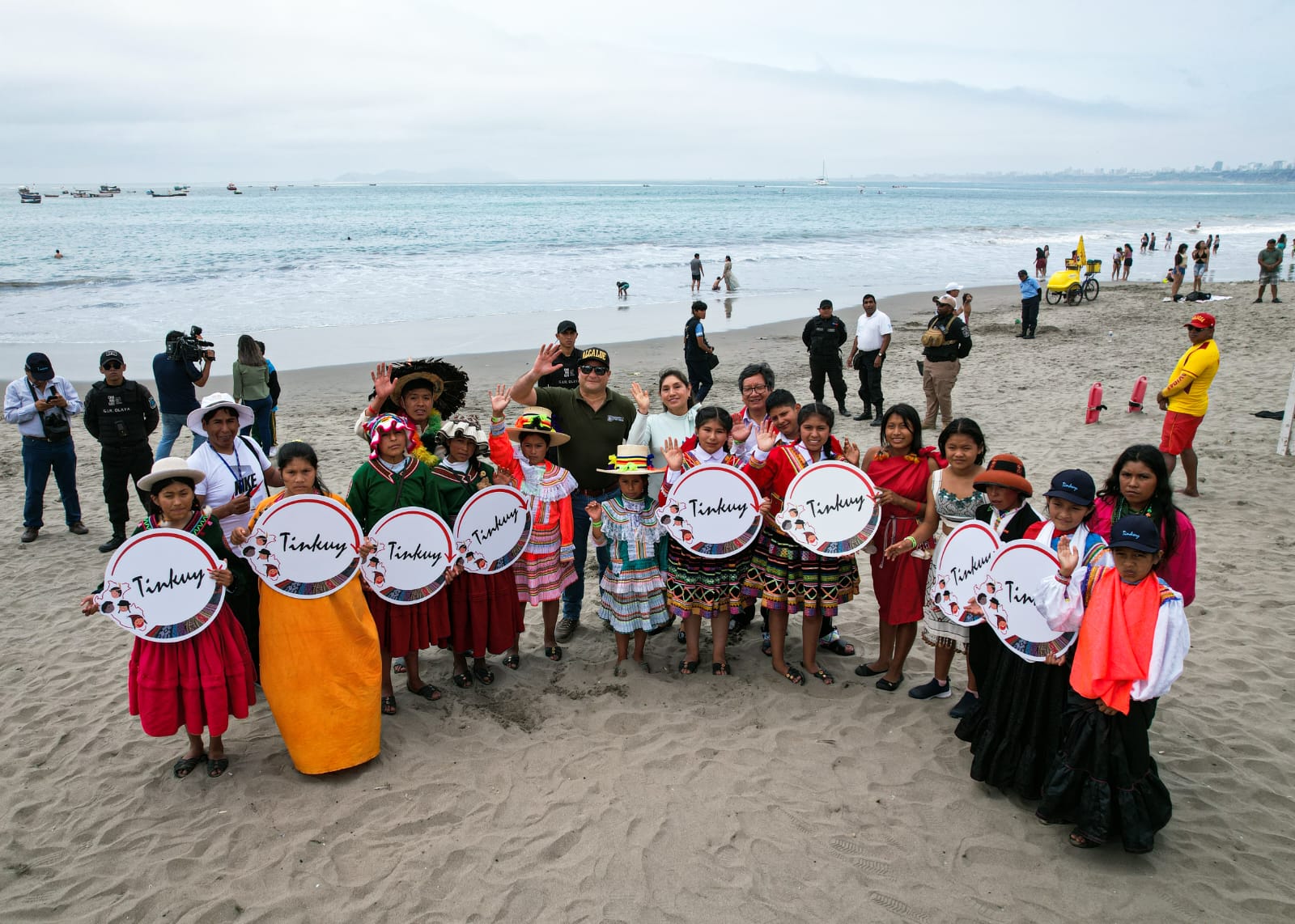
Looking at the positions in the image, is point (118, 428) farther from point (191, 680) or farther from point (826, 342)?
point (826, 342)

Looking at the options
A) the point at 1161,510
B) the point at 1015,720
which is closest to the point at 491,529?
the point at 1015,720

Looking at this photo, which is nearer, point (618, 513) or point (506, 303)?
point (618, 513)

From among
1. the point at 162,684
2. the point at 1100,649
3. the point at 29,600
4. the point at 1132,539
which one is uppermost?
the point at 1132,539

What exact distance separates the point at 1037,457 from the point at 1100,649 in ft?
23.1

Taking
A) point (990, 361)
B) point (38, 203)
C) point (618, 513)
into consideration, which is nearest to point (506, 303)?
point (990, 361)

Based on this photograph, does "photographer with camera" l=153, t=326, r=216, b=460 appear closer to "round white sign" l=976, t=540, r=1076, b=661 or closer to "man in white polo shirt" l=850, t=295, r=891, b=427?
"round white sign" l=976, t=540, r=1076, b=661

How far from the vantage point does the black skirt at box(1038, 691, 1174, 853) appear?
342cm

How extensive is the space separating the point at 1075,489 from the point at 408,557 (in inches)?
136

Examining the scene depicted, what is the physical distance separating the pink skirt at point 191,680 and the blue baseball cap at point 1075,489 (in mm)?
4125

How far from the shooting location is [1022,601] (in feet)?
12.1

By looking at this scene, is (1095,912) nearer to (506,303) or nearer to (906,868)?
(906,868)

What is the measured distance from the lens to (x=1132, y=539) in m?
3.21

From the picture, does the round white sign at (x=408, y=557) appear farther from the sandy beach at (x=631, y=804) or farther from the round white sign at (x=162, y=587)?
the sandy beach at (x=631, y=804)

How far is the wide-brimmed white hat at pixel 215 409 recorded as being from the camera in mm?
4547
